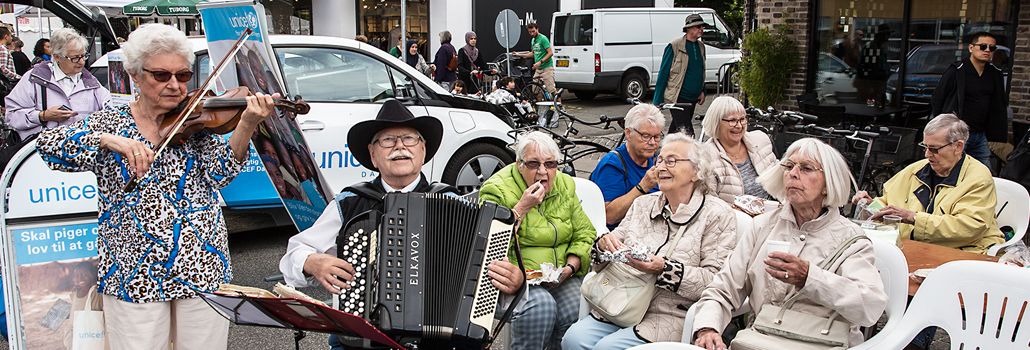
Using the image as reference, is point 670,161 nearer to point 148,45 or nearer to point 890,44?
point 148,45

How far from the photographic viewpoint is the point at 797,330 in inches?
119

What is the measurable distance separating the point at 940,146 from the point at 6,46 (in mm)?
Result: 13555

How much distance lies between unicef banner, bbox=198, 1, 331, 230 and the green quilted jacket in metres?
1.05

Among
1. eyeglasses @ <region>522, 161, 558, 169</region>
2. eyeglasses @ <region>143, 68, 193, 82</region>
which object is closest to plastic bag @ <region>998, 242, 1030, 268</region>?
eyeglasses @ <region>522, 161, 558, 169</region>

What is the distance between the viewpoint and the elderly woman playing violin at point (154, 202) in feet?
9.42

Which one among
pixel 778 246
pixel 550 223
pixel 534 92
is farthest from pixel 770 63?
pixel 778 246

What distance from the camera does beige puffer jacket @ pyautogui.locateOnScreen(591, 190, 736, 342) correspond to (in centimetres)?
349

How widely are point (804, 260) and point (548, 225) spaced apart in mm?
1300

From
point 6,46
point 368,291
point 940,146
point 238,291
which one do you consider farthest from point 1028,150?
point 6,46

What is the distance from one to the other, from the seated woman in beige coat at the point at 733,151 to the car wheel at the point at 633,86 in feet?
39.4

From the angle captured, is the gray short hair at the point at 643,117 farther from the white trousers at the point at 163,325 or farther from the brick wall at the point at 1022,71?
the brick wall at the point at 1022,71

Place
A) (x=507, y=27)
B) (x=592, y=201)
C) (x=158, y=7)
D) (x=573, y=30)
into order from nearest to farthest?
(x=592, y=201) < (x=158, y=7) < (x=507, y=27) < (x=573, y=30)

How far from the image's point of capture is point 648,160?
4754 millimetres

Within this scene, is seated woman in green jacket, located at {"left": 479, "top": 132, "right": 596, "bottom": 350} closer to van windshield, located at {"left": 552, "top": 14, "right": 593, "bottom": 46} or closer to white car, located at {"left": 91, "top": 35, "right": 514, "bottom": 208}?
white car, located at {"left": 91, "top": 35, "right": 514, "bottom": 208}
